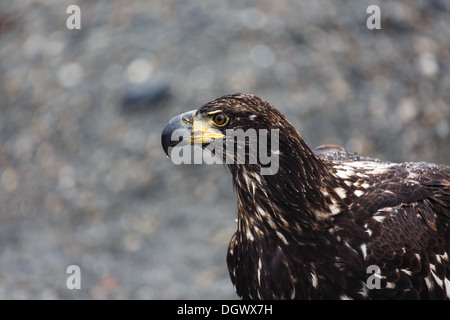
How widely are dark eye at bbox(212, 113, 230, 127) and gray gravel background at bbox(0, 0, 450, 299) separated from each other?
242cm

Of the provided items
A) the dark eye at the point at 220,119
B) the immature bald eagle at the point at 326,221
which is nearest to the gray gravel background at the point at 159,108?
the immature bald eagle at the point at 326,221

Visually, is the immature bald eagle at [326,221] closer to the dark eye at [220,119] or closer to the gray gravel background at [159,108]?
the dark eye at [220,119]

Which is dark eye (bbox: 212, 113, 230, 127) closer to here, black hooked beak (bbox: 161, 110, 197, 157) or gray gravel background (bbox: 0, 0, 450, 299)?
black hooked beak (bbox: 161, 110, 197, 157)

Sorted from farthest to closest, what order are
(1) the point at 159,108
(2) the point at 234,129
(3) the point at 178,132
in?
(1) the point at 159,108
(3) the point at 178,132
(2) the point at 234,129

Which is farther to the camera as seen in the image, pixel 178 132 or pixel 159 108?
pixel 159 108

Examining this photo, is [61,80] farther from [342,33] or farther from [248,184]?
[248,184]

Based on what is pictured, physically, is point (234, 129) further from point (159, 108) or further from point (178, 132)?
point (159, 108)

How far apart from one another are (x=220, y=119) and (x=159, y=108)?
3.28 meters

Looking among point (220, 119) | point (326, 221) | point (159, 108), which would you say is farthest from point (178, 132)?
point (159, 108)

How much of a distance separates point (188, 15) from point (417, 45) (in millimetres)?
2875

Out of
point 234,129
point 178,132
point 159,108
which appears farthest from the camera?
point 159,108

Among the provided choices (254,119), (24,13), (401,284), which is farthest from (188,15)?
(401,284)

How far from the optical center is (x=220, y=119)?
3375mm

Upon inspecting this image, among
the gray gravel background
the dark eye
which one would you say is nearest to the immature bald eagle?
the dark eye
